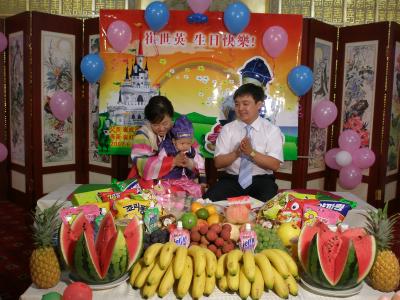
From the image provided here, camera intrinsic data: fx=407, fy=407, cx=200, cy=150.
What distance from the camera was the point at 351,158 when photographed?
4.46 metres

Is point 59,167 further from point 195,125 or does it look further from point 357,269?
point 357,269

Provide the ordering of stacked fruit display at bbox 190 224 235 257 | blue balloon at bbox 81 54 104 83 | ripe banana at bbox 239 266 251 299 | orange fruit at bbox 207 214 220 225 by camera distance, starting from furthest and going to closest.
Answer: blue balloon at bbox 81 54 104 83 < orange fruit at bbox 207 214 220 225 < stacked fruit display at bbox 190 224 235 257 < ripe banana at bbox 239 266 251 299

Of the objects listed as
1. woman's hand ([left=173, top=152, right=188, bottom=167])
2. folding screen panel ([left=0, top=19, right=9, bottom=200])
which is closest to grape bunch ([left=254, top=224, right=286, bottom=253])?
woman's hand ([left=173, top=152, right=188, bottom=167])

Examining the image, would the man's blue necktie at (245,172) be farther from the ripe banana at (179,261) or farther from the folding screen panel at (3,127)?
the folding screen panel at (3,127)

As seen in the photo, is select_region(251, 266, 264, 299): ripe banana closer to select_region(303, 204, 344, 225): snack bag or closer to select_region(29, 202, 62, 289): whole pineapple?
select_region(303, 204, 344, 225): snack bag

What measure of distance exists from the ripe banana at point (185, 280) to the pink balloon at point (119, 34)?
3164mm

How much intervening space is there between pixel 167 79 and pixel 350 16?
265cm

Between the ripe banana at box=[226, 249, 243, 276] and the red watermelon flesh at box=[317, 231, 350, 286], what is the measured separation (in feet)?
1.08

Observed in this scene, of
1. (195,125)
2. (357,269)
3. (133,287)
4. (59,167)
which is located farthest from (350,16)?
(133,287)

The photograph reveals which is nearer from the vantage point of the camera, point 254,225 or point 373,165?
point 254,225

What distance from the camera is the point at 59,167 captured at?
4906 mm

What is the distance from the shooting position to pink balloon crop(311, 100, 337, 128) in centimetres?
448

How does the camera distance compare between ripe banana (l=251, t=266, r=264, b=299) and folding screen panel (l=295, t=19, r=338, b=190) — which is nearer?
ripe banana (l=251, t=266, r=264, b=299)

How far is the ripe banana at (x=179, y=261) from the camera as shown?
162 cm
